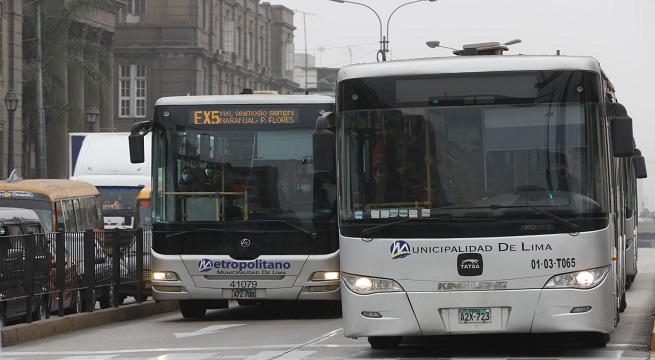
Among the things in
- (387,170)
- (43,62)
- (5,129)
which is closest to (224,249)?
(387,170)

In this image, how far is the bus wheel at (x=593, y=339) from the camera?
14359mm

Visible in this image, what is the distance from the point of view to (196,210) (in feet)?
67.2

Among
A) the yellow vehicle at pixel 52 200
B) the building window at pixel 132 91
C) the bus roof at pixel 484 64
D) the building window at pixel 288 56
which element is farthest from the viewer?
the building window at pixel 288 56

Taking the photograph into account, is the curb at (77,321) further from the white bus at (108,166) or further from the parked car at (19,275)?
the white bus at (108,166)

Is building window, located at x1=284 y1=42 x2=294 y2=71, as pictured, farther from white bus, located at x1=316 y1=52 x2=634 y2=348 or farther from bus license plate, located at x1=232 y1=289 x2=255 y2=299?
white bus, located at x1=316 y1=52 x2=634 y2=348

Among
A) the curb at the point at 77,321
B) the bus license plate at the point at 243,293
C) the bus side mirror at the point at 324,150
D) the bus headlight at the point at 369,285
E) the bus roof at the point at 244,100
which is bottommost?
the curb at the point at 77,321

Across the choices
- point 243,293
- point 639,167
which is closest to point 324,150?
point 243,293

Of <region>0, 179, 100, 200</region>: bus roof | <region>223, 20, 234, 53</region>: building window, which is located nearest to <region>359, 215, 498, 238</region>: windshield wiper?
<region>0, 179, 100, 200</region>: bus roof

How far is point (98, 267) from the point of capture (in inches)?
885

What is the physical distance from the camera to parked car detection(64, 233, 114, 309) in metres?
21.4

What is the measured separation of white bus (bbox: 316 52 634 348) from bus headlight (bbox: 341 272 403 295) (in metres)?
0.01

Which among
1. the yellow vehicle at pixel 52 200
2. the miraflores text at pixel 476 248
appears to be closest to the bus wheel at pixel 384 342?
the miraflores text at pixel 476 248

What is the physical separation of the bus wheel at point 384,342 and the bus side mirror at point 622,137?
2875mm

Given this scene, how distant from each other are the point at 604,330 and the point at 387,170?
242cm
